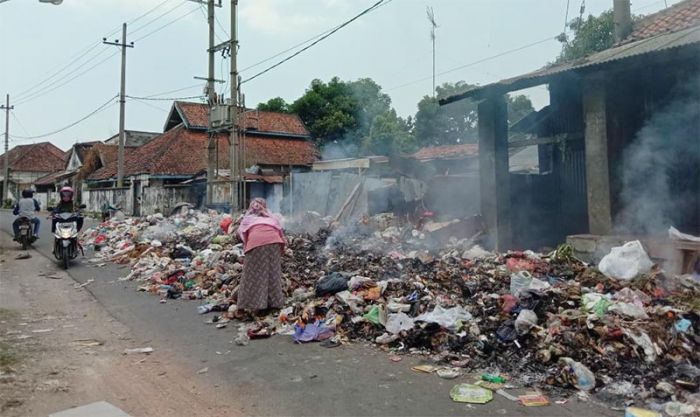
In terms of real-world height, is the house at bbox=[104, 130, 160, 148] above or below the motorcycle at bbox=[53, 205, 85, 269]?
above

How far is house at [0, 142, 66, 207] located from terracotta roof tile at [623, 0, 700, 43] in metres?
48.1

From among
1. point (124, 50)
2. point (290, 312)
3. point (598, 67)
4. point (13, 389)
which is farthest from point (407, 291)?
point (124, 50)

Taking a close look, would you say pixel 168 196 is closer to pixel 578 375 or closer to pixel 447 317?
pixel 447 317

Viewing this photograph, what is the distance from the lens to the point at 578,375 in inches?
139

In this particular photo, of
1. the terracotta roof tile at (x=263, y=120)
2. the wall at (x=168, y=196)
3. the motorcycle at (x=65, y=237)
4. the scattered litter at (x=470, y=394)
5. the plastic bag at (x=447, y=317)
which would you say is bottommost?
the scattered litter at (x=470, y=394)

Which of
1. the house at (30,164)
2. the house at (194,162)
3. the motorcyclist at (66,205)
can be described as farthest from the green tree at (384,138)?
the house at (30,164)

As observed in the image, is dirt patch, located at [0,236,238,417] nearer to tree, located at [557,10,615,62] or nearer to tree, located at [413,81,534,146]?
tree, located at [557,10,615,62]

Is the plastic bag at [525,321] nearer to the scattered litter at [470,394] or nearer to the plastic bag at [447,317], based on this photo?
the plastic bag at [447,317]

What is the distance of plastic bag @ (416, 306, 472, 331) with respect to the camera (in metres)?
4.59

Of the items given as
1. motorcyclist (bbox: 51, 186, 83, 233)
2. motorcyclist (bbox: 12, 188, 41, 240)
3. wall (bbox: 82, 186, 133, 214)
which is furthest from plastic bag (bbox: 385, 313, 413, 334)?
wall (bbox: 82, 186, 133, 214)

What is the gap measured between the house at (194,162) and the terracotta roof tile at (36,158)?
23.2 m

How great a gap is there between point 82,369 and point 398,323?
294 cm

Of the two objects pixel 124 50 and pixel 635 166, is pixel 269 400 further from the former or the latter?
pixel 124 50

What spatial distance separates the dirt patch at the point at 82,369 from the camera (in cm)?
339
